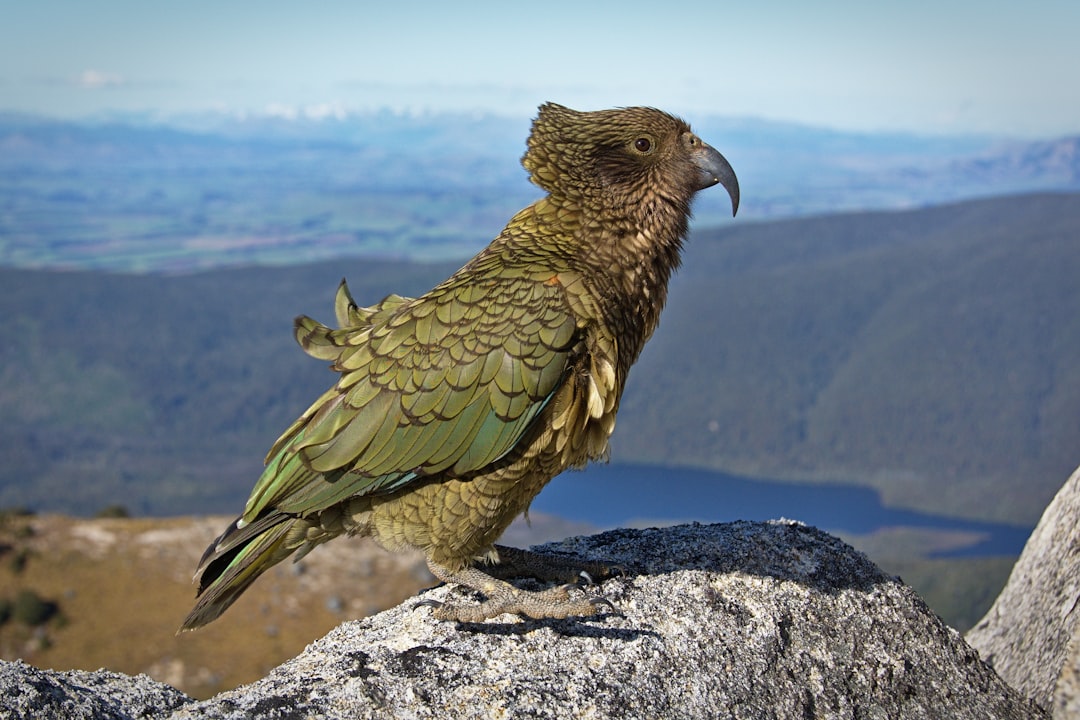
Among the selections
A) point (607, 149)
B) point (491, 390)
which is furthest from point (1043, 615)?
point (607, 149)

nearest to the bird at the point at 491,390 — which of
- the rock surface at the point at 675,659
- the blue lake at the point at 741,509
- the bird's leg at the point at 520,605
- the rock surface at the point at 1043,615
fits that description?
the bird's leg at the point at 520,605

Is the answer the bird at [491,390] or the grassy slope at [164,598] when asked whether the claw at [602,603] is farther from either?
the grassy slope at [164,598]

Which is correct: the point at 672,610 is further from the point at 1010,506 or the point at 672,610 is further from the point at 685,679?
the point at 1010,506

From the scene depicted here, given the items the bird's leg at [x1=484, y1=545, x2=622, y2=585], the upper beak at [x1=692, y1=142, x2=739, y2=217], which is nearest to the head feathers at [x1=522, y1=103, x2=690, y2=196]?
the upper beak at [x1=692, y1=142, x2=739, y2=217]

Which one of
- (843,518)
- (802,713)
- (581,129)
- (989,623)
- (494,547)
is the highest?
(581,129)

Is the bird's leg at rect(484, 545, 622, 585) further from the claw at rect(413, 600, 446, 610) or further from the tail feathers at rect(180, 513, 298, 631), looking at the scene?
the tail feathers at rect(180, 513, 298, 631)

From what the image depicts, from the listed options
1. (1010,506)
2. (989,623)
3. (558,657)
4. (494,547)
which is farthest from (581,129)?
(1010,506)

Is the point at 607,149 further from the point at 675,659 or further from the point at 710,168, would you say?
the point at 675,659
